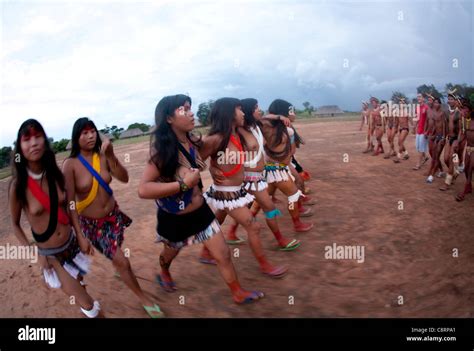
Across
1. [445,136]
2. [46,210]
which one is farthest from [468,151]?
[46,210]

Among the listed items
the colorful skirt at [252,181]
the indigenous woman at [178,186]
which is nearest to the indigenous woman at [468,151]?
the colorful skirt at [252,181]

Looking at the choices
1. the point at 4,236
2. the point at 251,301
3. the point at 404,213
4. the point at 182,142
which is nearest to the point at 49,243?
the point at 182,142

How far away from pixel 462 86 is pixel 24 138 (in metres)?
34.4

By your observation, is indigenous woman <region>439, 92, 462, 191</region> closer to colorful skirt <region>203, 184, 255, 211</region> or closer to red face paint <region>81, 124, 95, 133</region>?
colorful skirt <region>203, 184, 255, 211</region>

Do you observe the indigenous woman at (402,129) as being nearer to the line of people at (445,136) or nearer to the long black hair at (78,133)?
the line of people at (445,136)

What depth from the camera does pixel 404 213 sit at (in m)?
6.26

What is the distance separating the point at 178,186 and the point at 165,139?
0.50 m

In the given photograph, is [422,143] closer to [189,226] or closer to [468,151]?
[468,151]

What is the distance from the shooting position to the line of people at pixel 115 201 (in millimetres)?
3105

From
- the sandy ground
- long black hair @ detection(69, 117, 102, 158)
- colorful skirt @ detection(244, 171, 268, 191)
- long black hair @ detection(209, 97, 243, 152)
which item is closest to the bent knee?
the sandy ground

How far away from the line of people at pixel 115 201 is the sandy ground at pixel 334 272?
0.91 ft

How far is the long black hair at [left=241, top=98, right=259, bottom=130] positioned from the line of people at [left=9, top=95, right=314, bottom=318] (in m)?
0.21

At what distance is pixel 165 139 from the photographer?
3430 mm

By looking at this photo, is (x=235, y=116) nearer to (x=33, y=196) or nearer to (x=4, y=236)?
(x=33, y=196)
